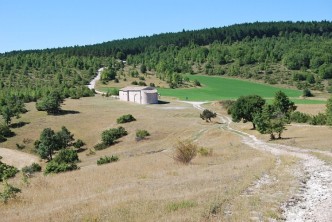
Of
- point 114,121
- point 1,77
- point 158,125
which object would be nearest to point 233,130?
point 158,125

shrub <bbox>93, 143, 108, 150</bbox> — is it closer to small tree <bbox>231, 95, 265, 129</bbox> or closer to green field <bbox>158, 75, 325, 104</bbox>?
small tree <bbox>231, 95, 265, 129</bbox>

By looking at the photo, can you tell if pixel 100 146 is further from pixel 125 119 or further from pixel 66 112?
pixel 66 112

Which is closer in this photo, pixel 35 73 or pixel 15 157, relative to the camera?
pixel 15 157

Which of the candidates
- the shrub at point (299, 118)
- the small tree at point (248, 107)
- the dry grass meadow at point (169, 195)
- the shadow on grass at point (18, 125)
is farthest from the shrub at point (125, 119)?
the dry grass meadow at point (169, 195)

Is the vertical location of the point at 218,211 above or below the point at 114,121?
above

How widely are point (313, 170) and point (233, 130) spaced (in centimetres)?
4854

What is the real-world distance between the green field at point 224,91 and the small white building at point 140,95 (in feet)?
47.7

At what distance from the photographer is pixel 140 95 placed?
450ft

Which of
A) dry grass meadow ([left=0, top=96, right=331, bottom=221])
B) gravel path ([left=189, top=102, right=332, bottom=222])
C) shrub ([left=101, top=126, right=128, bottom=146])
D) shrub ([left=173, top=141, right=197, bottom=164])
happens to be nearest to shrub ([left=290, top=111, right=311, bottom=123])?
shrub ([left=101, top=126, right=128, bottom=146])

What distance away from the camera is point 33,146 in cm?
9656

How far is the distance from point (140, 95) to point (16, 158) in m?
56.7

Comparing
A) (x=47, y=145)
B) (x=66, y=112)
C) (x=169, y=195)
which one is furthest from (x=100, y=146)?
(x=169, y=195)

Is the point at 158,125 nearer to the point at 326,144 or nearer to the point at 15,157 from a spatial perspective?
the point at 15,157

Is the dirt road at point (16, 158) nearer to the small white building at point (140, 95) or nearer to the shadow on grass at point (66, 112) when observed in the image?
the shadow on grass at point (66, 112)
